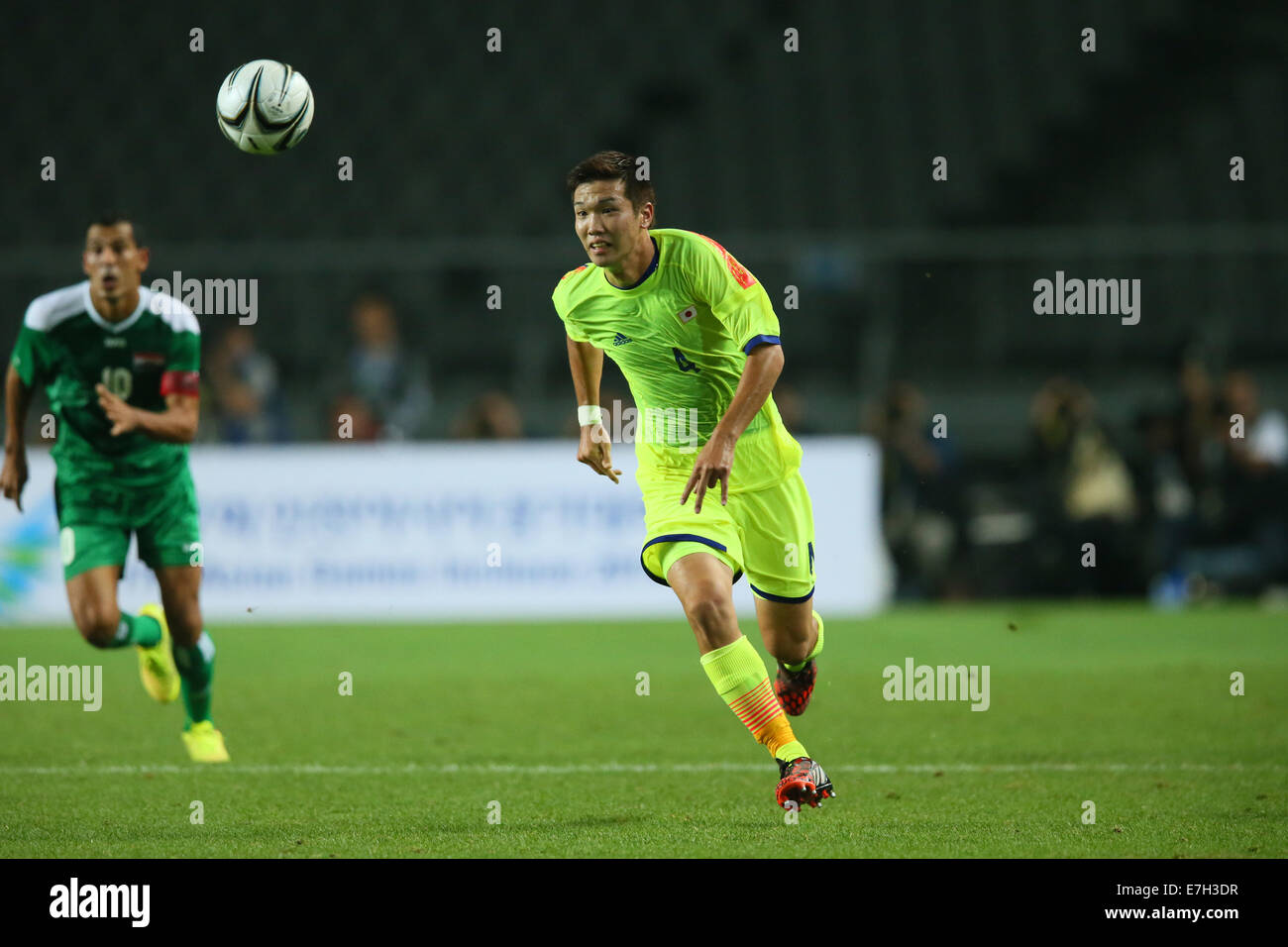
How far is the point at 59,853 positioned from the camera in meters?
5.91

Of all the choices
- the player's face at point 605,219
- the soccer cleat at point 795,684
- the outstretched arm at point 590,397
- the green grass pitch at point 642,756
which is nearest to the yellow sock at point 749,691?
the green grass pitch at point 642,756

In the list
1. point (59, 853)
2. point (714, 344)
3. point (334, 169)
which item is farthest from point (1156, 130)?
point (59, 853)

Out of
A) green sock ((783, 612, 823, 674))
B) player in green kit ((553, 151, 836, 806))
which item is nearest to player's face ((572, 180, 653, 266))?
player in green kit ((553, 151, 836, 806))

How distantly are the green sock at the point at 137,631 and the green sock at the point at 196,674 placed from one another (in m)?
0.24

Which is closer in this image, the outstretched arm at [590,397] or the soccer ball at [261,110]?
the outstretched arm at [590,397]

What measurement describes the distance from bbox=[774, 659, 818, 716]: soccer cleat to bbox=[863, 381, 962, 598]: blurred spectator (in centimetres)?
792

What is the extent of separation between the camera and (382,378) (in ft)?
53.4

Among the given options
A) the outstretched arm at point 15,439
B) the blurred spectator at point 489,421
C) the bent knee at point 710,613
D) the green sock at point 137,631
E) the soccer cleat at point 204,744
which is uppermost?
the blurred spectator at point 489,421

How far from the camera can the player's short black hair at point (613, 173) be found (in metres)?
6.59

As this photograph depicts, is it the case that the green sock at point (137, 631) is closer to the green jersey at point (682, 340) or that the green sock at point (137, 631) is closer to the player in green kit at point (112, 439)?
the player in green kit at point (112, 439)

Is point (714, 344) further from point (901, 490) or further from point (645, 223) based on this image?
point (901, 490)

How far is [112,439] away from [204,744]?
1.52 meters

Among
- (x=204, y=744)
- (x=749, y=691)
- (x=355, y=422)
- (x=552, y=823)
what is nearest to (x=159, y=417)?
→ (x=204, y=744)

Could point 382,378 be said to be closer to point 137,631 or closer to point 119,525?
point 137,631
